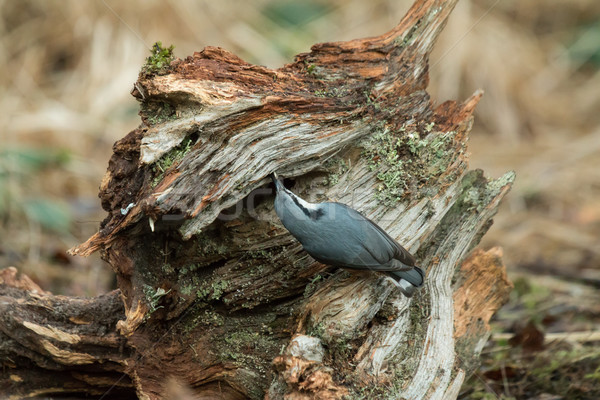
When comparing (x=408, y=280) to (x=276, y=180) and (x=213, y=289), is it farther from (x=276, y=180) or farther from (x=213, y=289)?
(x=213, y=289)

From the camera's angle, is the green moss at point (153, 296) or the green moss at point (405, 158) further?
the green moss at point (405, 158)

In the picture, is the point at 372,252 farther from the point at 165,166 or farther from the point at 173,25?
the point at 173,25

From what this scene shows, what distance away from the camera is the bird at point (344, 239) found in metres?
2.84

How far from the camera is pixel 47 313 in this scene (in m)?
3.12

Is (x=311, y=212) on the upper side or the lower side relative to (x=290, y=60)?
lower

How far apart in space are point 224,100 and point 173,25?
5.09m

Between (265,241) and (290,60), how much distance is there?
4491mm

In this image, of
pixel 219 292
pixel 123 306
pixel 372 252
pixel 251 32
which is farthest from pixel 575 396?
pixel 251 32

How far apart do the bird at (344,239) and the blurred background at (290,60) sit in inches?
71.2

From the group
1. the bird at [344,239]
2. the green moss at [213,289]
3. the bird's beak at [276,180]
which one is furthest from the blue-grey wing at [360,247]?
the green moss at [213,289]

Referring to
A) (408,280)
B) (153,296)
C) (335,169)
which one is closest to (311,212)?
(335,169)

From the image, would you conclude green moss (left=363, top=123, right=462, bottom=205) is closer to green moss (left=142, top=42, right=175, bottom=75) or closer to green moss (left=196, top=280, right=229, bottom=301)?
green moss (left=196, top=280, right=229, bottom=301)

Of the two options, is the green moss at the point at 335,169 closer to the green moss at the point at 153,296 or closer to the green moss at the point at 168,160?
the green moss at the point at 168,160

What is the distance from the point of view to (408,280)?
3.01 metres
